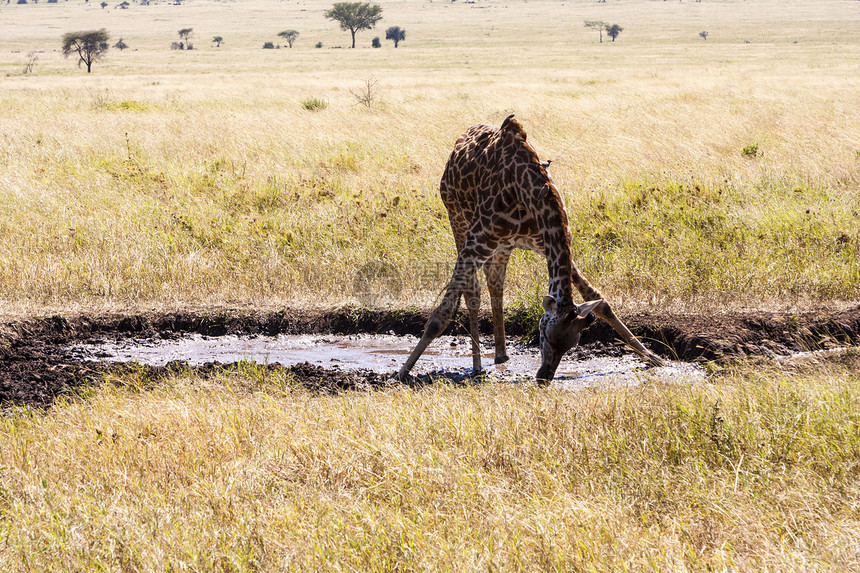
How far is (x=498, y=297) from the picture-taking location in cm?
789

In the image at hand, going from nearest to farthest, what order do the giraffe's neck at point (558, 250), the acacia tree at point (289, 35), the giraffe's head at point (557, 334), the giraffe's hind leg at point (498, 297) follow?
1. the giraffe's head at point (557, 334)
2. the giraffe's neck at point (558, 250)
3. the giraffe's hind leg at point (498, 297)
4. the acacia tree at point (289, 35)

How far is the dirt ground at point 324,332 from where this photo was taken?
272 inches

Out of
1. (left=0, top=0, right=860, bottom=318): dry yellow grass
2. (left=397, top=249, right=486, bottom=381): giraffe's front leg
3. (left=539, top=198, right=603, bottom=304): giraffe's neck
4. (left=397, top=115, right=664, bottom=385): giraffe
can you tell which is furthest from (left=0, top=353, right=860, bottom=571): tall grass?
(left=0, top=0, right=860, bottom=318): dry yellow grass

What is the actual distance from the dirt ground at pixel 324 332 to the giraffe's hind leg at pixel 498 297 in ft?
2.36

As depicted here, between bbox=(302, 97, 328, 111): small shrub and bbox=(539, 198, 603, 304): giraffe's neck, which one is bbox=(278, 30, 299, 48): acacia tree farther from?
bbox=(539, 198, 603, 304): giraffe's neck

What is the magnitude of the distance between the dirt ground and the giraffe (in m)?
0.69

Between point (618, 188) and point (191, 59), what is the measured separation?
202ft

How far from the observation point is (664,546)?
143 inches

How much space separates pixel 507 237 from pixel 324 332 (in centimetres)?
272

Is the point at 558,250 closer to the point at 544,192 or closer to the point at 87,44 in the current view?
the point at 544,192

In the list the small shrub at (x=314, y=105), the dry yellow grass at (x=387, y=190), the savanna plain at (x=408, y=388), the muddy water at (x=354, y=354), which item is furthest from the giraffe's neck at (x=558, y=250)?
the small shrub at (x=314, y=105)

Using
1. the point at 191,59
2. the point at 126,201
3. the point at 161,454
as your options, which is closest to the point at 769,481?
the point at 161,454

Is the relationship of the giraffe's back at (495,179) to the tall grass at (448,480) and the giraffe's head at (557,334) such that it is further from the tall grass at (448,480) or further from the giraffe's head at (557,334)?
the tall grass at (448,480)

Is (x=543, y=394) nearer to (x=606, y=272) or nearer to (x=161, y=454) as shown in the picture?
(x=161, y=454)
